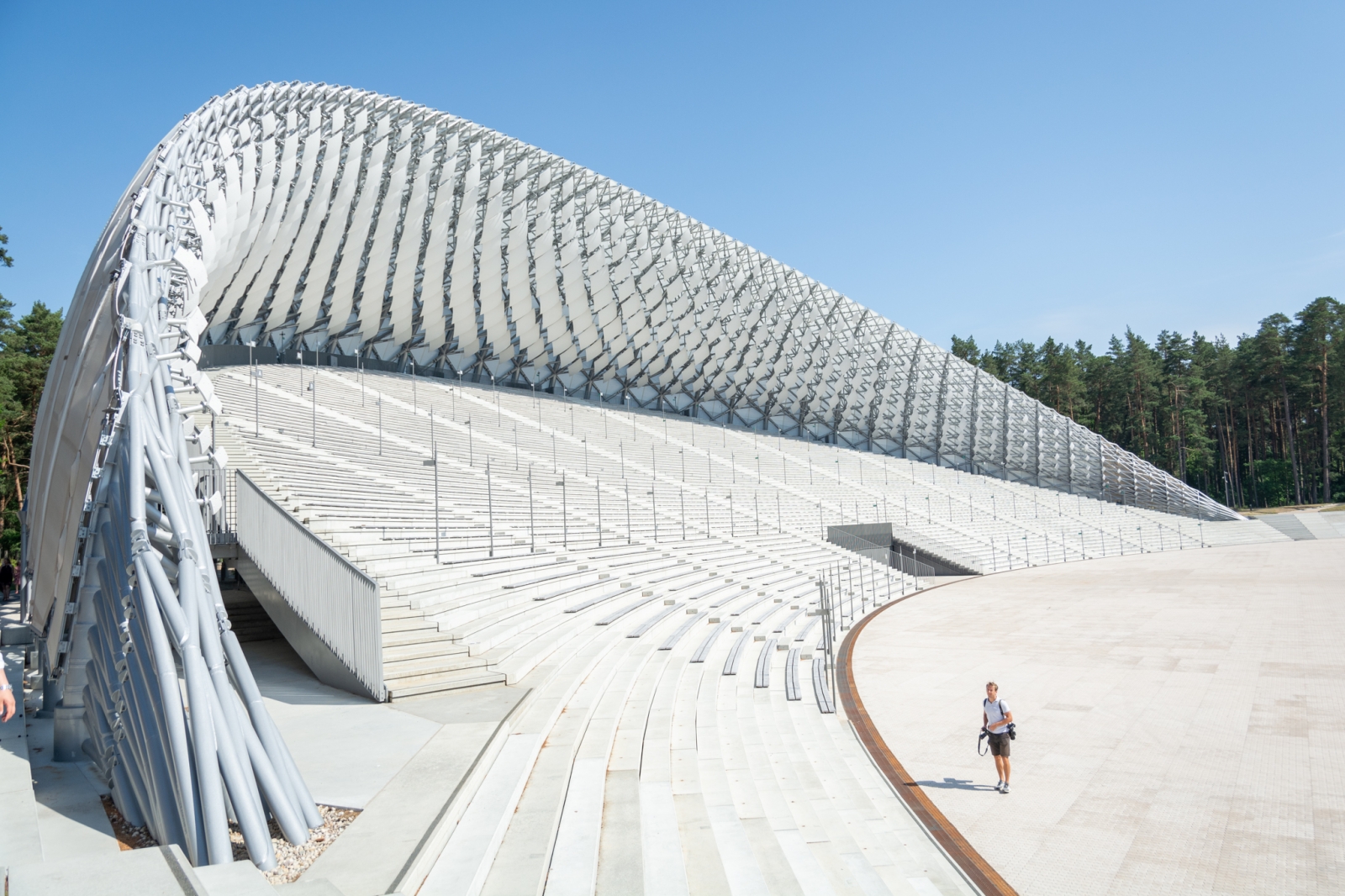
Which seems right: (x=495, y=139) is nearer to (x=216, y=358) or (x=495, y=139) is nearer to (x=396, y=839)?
(x=216, y=358)

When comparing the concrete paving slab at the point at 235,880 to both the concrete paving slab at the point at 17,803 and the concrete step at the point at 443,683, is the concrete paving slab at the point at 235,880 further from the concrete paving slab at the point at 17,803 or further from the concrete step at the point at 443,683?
the concrete step at the point at 443,683

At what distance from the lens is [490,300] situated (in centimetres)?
4153

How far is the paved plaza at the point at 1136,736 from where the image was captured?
231 inches

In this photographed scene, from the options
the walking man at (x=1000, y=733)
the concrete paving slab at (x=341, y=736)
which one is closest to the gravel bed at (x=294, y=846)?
the concrete paving slab at (x=341, y=736)

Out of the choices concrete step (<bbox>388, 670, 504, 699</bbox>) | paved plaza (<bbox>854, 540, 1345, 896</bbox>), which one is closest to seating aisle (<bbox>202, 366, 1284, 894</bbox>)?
concrete step (<bbox>388, 670, 504, 699</bbox>)

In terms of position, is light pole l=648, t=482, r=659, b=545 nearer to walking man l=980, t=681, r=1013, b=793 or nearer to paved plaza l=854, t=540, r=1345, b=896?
paved plaza l=854, t=540, r=1345, b=896

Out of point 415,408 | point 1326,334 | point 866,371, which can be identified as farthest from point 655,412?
point 1326,334

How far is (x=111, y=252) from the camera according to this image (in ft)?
37.6

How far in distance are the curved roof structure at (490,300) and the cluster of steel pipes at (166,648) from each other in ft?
2.21

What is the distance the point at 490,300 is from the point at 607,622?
3051cm

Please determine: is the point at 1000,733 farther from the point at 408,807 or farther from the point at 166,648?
the point at 166,648

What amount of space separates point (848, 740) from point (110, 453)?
8291mm

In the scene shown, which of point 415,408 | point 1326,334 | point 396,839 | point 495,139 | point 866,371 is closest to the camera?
point 396,839

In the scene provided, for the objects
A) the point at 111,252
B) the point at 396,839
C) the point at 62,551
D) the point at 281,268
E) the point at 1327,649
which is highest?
the point at 281,268
